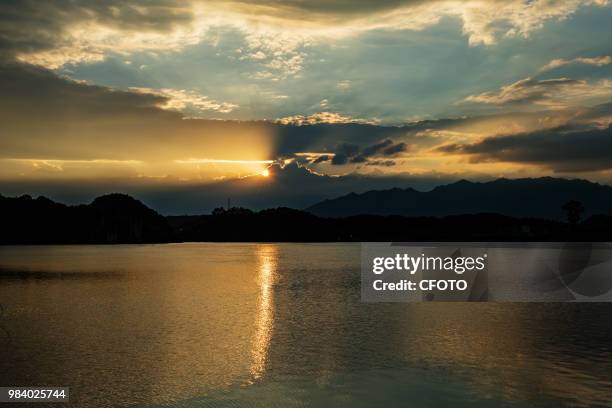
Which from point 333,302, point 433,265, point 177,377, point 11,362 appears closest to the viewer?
point 177,377

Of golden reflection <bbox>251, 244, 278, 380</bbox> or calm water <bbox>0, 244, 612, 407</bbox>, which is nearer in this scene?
calm water <bbox>0, 244, 612, 407</bbox>

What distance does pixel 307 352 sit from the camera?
125ft

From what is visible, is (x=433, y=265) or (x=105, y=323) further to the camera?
(x=433, y=265)

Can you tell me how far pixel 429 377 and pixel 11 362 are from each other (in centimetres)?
2443

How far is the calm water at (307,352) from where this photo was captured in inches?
1115

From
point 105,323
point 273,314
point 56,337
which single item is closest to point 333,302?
point 273,314

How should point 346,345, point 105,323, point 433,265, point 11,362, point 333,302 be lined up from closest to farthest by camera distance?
point 11,362, point 346,345, point 105,323, point 333,302, point 433,265

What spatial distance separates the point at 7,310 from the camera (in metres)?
60.1

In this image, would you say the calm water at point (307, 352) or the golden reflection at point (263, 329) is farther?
the golden reflection at point (263, 329)

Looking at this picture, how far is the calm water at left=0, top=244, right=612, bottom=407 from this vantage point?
28312 mm

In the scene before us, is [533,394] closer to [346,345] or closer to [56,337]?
[346,345]

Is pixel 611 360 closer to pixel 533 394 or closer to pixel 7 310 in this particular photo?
pixel 533 394

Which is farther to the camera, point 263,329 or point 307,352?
point 263,329

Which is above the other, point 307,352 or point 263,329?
point 307,352
